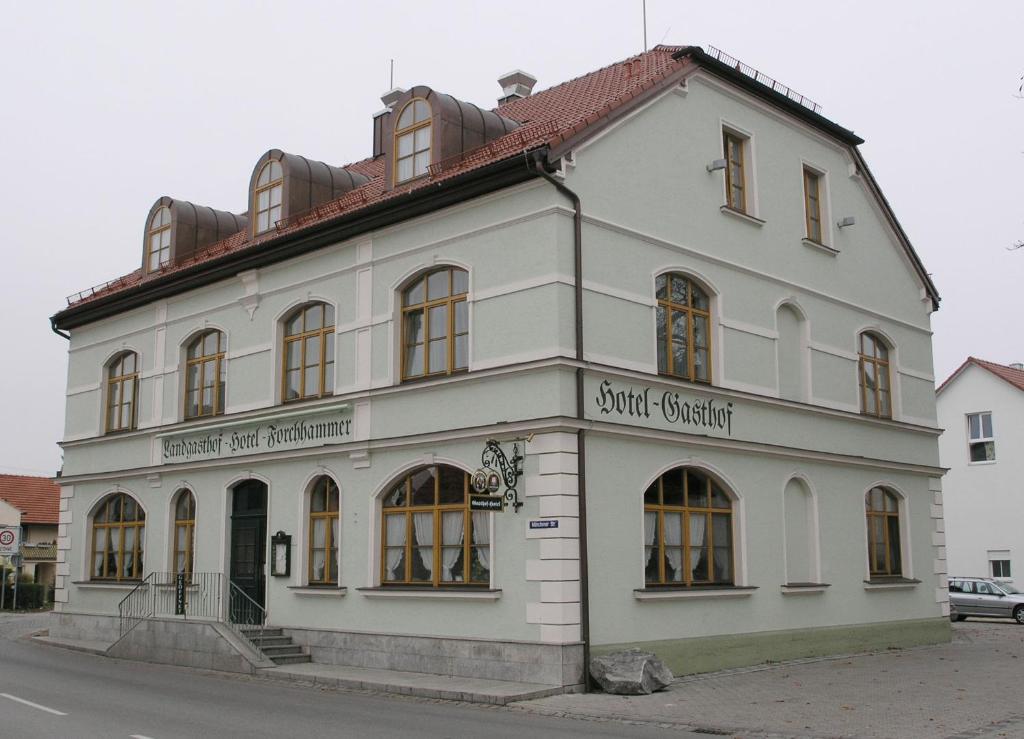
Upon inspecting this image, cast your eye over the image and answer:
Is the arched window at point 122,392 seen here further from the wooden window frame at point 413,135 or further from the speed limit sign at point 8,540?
the wooden window frame at point 413,135

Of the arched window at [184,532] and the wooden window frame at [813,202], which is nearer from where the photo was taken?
the wooden window frame at [813,202]

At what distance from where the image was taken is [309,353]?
67.2ft

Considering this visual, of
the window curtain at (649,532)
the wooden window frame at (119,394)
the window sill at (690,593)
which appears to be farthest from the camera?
the wooden window frame at (119,394)

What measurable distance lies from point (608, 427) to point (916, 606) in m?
9.87

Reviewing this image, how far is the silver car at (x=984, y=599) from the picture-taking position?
32.9m

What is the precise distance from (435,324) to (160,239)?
10382 mm

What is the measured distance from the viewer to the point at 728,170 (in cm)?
2020

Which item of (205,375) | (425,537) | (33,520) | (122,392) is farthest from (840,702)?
(33,520)

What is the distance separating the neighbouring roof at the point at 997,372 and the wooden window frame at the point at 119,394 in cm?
2696

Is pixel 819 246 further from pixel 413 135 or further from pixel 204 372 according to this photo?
pixel 204 372

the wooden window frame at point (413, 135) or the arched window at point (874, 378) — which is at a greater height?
the wooden window frame at point (413, 135)

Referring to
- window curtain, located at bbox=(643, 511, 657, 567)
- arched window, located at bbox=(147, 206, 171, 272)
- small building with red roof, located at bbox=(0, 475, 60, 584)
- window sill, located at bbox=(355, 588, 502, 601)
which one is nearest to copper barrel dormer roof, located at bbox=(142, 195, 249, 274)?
arched window, located at bbox=(147, 206, 171, 272)

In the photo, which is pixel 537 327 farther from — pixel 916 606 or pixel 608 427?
pixel 916 606

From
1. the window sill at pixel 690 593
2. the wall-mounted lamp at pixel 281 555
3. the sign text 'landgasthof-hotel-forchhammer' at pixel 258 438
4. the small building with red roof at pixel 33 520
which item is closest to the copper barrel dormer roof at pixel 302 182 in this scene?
the sign text 'landgasthof-hotel-forchhammer' at pixel 258 438
